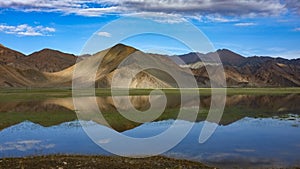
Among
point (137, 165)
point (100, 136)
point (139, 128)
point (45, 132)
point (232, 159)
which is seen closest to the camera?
point (137, 165)

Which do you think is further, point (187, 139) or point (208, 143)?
point (187, 139)

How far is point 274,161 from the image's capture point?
21.3 m

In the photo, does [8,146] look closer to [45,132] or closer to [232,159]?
[45,132]

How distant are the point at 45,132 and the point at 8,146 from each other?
24.7ft

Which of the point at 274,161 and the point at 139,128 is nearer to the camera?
the point at 274,161

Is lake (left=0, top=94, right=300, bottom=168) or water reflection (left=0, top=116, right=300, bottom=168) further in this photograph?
lake (left=0, top=94, right=300, bottom=168)

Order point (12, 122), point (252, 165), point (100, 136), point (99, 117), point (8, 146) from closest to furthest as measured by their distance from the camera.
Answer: point (252, 165), point (8, 146), point (100, 136), point (12, 122), point (99, 117)

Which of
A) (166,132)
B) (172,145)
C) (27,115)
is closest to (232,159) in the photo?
(172,145)

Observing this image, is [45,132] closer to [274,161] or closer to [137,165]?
[137,165]

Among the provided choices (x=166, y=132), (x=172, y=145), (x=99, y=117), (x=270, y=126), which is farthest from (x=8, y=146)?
(x=270, y=126)

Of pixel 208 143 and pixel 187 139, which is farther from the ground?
pixel 187 139

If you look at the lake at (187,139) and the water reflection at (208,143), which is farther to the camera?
the lake at (187,139)

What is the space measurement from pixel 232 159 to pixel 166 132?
12816mm

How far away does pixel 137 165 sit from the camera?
17.6 metres
